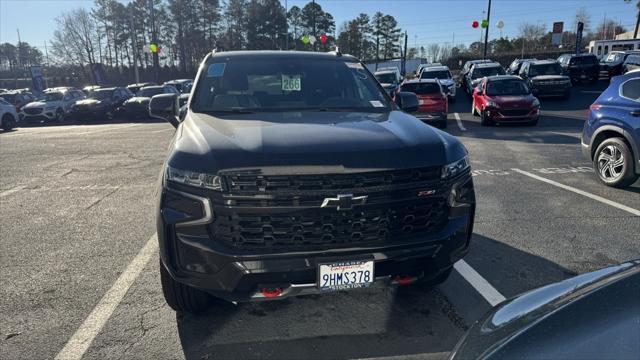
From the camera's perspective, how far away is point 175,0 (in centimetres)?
6512

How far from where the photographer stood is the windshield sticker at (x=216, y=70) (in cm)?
427

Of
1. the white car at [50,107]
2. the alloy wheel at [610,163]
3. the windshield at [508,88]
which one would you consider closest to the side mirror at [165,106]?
the alloy wheel at [610,163]

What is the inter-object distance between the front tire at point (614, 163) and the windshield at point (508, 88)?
8113 mm

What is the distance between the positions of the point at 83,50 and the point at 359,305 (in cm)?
7788

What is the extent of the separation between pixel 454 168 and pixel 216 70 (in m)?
2.44

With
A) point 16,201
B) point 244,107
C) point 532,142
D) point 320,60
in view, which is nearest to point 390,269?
point 244,107

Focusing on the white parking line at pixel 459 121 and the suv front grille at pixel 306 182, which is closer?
the suv front grille at pixel 306 182

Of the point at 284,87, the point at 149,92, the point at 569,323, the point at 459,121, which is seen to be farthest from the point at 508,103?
the point at 149,92

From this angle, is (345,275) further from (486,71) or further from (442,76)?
(486,71)

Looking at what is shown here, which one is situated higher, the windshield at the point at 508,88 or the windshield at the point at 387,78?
the windshield at the point at 387,78

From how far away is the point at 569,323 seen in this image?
167cm

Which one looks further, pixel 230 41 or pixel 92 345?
pixel 230 41

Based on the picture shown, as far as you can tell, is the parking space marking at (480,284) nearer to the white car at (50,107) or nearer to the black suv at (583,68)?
the white car at (50,107)

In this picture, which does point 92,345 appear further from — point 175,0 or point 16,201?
point 175,0
